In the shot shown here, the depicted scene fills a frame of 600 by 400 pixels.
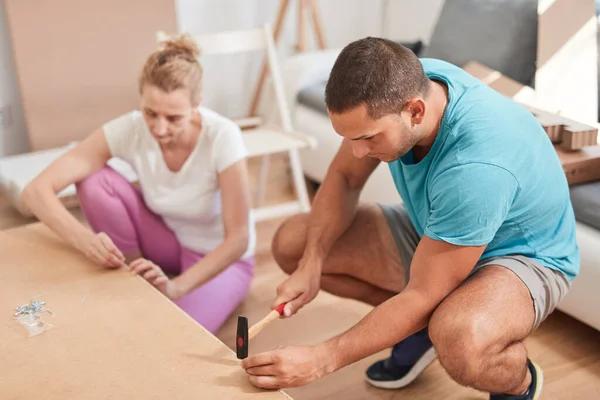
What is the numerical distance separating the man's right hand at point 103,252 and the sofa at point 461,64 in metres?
1.22

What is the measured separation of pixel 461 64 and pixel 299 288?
1.66 meters

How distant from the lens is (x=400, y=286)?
6.31 ft

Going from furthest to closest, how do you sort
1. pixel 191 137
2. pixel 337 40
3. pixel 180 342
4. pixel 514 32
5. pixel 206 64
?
pixel 337 40
pixel 206 64
pixel 514 32
pixel 191 137
pixel 180 342

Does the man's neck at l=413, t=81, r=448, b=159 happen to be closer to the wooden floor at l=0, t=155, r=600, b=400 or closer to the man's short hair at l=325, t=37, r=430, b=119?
the man's short hair at l=325, t=37, r=430, b=119

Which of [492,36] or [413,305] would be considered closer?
[413,305]

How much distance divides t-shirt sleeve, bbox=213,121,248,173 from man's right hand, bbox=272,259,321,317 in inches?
16.0

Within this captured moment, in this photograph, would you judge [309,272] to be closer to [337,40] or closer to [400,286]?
[400,286]

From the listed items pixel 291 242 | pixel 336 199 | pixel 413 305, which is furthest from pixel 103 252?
pixel 413 305

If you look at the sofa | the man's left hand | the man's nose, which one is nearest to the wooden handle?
the man's left hand

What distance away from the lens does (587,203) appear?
2.09 m

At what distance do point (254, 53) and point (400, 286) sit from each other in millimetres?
2433

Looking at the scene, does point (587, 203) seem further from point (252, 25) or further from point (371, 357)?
point (252, 25)

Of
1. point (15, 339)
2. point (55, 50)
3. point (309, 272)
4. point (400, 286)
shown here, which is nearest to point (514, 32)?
point (400, 286)

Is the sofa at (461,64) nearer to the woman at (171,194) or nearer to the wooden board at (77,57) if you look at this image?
the wooden board at (77,57)
